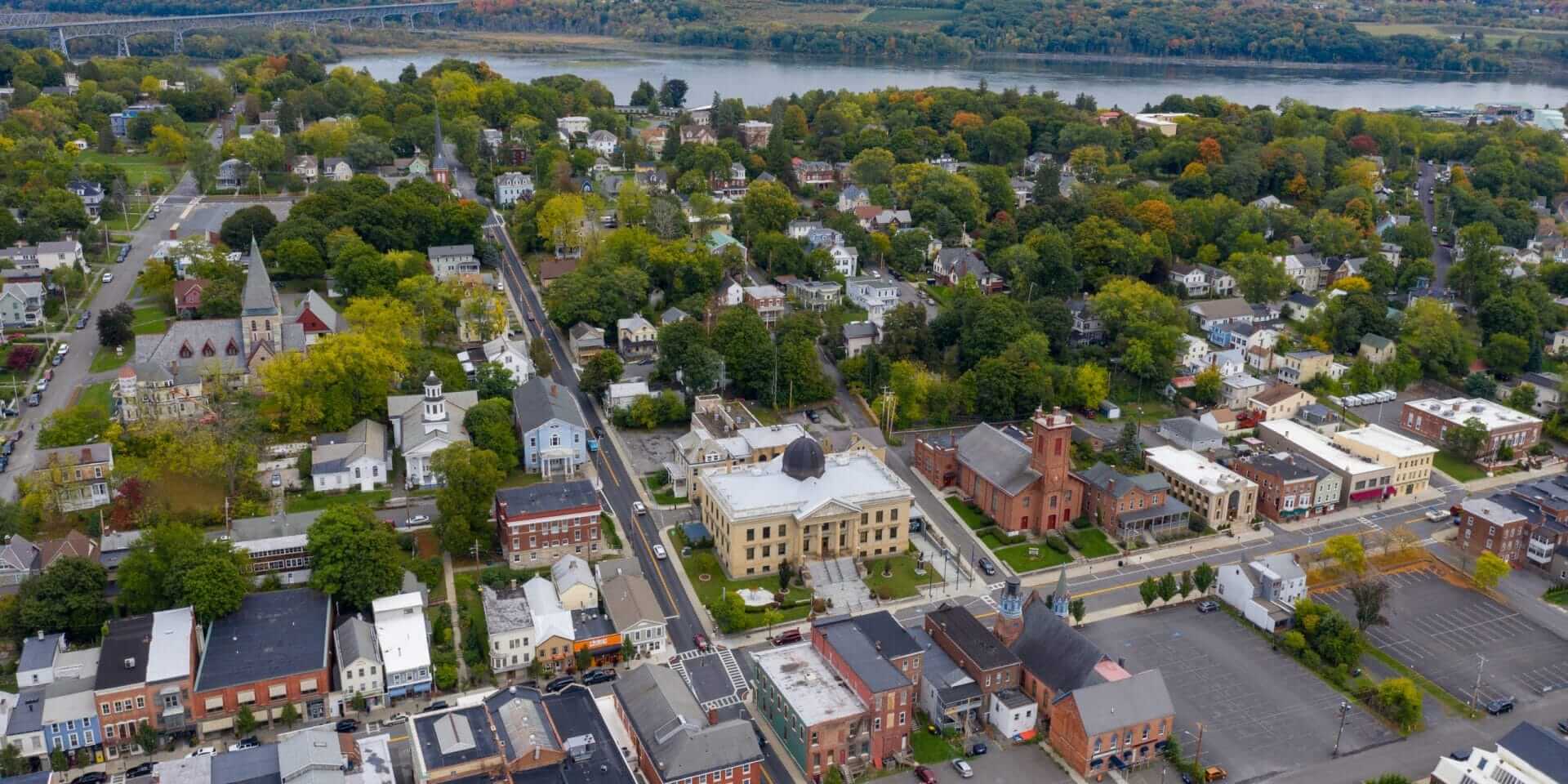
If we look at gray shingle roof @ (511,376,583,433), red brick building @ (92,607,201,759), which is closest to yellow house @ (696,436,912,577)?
gray shingle roof @ (511,376,583,433)

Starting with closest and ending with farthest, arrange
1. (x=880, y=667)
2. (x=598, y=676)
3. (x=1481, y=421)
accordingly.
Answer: (x=880, y=667) < (x=598, y=676) < (x=1481, y=421)

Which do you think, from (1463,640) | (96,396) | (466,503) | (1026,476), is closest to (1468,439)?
(1463,640)

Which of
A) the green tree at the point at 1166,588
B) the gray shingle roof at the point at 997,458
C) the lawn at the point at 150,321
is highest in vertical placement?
the lawn at the point at 150,321

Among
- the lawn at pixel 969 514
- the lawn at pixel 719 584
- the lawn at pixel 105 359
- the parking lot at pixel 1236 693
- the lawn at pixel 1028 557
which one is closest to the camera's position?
the parking lot at pixel 1236 693

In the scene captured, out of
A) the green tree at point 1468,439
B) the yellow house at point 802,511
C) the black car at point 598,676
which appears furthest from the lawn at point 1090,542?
the green tree at point 1468,439

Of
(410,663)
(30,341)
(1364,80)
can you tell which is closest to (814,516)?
(410,663)

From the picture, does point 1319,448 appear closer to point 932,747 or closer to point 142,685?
point 932,747

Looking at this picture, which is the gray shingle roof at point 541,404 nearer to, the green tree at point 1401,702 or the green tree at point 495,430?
the green tree at point 495,430
